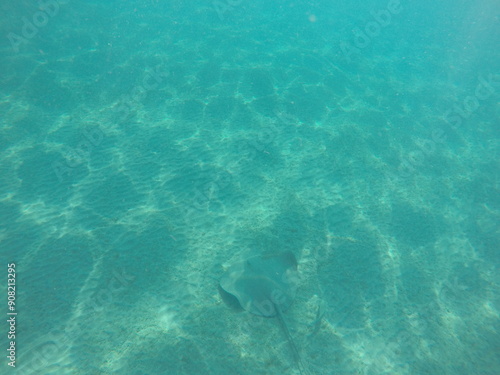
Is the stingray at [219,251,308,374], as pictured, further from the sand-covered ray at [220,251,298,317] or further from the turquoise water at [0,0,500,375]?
the turquoise water at [0,0,500,375]

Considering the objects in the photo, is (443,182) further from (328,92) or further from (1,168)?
(1,168)

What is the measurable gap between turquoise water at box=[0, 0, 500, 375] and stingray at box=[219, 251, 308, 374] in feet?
1.59

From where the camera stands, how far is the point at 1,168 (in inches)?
394

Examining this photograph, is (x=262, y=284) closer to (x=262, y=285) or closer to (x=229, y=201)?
(x=262, y=285)

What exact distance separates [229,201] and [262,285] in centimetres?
416

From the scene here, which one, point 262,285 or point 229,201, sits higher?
point 262,285

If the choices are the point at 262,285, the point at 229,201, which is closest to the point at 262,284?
the point at 262,285

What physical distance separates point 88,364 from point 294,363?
5.08 metres

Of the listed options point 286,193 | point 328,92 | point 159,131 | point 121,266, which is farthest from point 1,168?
point 328,92

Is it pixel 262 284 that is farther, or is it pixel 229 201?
pixel 229 201

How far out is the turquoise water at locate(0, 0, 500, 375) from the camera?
22.0 feet

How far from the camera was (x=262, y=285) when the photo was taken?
6816mm

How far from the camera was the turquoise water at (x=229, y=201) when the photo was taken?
22.0 ft

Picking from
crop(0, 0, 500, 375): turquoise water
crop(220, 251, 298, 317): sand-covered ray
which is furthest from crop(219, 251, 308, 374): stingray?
crop(0, 0, 500, 375): turquoise water
